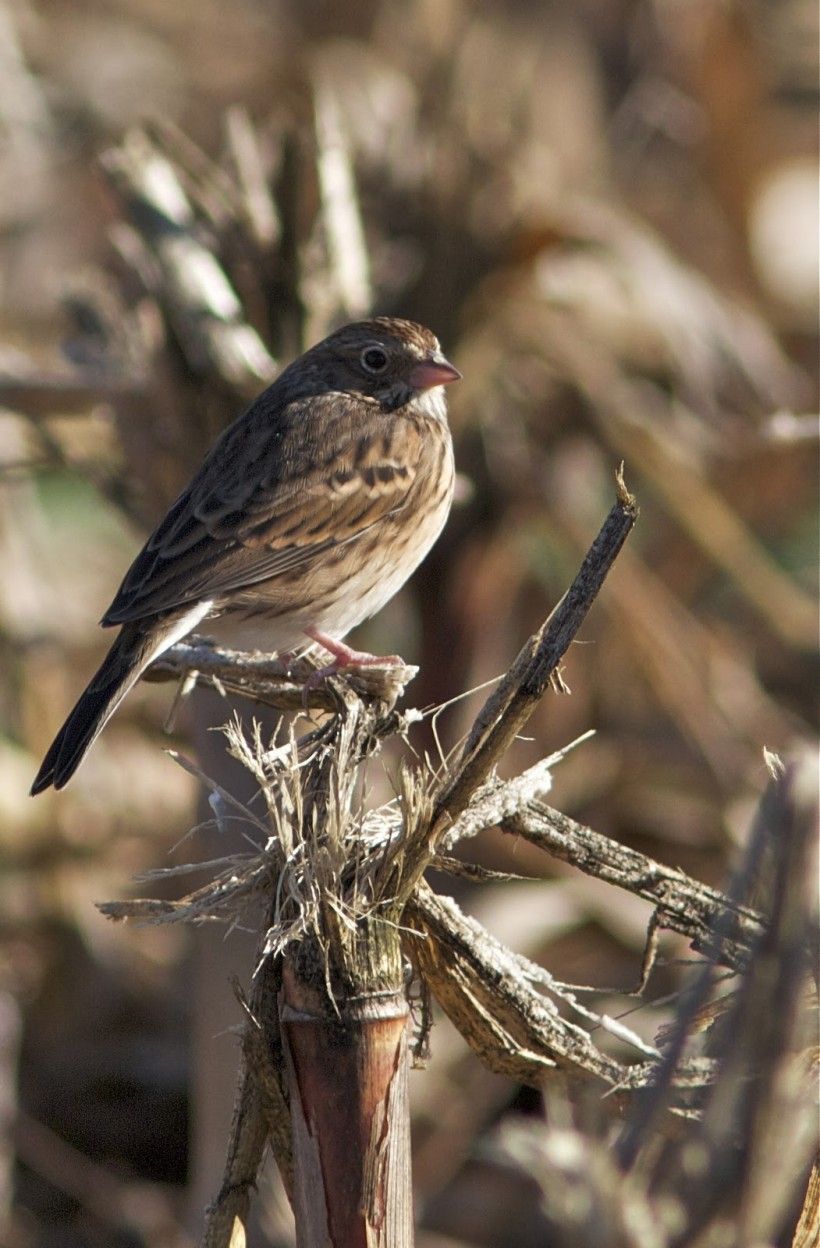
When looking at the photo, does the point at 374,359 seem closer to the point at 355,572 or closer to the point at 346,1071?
the point at 355,572

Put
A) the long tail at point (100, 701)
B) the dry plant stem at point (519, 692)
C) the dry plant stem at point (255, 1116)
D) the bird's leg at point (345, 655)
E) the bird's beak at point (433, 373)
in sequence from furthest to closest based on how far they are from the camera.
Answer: the bird's beak at point (433, 373), the bird's leg at point (345, 655), the long tail at point (100, 701), the dry plant stem at point (255, 1116), the dry plant stem at point (519, 692)

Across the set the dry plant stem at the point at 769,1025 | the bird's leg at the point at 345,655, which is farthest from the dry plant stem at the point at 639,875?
the bird's leg at the point at 345,655

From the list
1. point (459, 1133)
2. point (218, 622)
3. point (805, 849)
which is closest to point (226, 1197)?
point (805, 849)

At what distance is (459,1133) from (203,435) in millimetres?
2129

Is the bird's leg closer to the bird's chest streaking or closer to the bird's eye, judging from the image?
the bird's chest streaking

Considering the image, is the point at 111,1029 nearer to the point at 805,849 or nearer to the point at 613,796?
the point at 613,796

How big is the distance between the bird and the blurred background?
0.39 feet

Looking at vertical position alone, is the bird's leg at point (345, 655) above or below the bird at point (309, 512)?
below

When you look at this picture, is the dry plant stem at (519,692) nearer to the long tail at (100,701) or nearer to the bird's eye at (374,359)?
the long tail at (100,701)

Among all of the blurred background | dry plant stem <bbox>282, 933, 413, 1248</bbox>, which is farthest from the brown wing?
dry plant stem <bbox>282, 933, 413, 1248</bbox>

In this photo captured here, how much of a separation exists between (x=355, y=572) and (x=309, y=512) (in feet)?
0.53

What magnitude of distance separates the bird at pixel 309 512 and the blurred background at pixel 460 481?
117mm

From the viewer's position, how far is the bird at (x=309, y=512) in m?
3.10

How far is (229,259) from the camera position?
3.30 m
